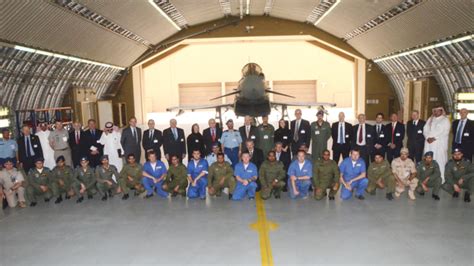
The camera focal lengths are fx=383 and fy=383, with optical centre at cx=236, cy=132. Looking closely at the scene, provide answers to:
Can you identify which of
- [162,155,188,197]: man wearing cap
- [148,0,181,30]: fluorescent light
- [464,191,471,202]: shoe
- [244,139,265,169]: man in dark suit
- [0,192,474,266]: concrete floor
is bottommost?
[0,192,474,266]: concrete floor

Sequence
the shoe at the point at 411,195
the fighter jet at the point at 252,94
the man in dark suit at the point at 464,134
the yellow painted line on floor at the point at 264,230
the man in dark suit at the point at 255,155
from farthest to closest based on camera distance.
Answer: the fighter jet at the point at 252,94 → the man in dark suit at the point at 255,155 → the man in dark suit at the point at 464,134 → the shoe at the point at 411,195 → the yellow painted line on floor at the point at 264,230

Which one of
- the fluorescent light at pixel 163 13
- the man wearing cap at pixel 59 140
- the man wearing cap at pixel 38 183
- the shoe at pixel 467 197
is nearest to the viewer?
the shoe at pixel 467 197

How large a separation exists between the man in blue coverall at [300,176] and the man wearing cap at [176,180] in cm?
225

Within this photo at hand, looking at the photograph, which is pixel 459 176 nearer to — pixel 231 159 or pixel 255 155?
pixel 255 155

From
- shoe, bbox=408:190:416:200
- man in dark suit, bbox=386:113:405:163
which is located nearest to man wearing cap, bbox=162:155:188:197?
shoe, bbox=408:190:416:200

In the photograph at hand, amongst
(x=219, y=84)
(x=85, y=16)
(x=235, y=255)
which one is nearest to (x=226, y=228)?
(x=235, y=255)

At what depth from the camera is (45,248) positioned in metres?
5.63

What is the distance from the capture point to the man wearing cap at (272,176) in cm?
798

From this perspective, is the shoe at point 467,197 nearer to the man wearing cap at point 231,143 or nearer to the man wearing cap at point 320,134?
the man wearing cap at point 320,134

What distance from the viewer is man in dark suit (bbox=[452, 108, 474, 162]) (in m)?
8.51

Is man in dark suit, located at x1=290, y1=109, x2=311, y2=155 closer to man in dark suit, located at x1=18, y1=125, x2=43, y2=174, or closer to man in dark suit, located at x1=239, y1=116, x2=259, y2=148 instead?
man in dark suit, located at x1=239, y1=116, x2=259, y2=148

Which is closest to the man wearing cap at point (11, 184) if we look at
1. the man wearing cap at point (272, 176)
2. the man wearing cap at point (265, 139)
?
the man wearing cap at point (272, 176)

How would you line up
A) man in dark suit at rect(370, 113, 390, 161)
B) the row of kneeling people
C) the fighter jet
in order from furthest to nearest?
the fighter jet
man in dark suit at rect(370, 113, 390, 161)
the row of kneeling people

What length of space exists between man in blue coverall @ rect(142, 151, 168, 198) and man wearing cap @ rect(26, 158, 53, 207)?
2.00 meters
